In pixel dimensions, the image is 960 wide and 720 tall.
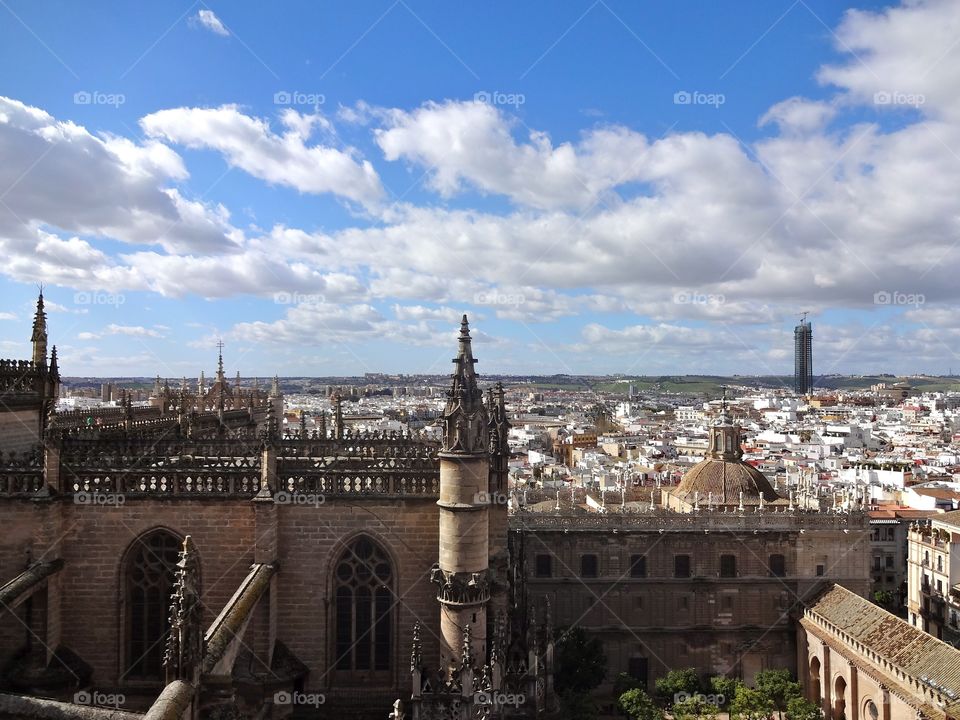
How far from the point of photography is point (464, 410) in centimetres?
1302

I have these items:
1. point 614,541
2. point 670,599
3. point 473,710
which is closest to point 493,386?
point 473,710

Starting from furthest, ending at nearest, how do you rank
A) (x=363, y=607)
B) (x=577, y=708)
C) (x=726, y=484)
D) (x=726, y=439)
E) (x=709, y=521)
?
(x=726, y=439) → (x=726, y=484) → (x=709, y=521) → (x=577, y=708) → (x=363, y=607)

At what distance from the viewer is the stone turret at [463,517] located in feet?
41.4

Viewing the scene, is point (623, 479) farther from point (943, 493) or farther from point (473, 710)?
point (473, 710)

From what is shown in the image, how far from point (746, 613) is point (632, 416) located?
144m

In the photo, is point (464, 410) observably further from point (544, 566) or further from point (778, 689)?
point (544, 566)

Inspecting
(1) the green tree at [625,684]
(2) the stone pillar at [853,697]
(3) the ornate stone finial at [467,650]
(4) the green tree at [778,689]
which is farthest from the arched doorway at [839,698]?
(3) the ornate stone finial at [467,650]

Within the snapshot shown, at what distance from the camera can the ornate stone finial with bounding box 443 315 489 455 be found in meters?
13.0

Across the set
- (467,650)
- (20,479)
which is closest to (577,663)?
(467,650)

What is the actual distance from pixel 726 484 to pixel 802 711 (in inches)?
612

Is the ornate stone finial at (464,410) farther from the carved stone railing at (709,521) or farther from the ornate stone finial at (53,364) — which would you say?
the carved stone railing at (709,521)

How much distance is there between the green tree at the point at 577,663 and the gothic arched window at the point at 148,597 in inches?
919

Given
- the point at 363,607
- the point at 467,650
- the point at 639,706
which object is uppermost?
the point at 363,607

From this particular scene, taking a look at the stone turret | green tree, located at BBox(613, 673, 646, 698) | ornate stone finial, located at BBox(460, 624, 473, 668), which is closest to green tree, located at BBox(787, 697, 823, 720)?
green tree, located at BBox(613, 673, 646, 698)
